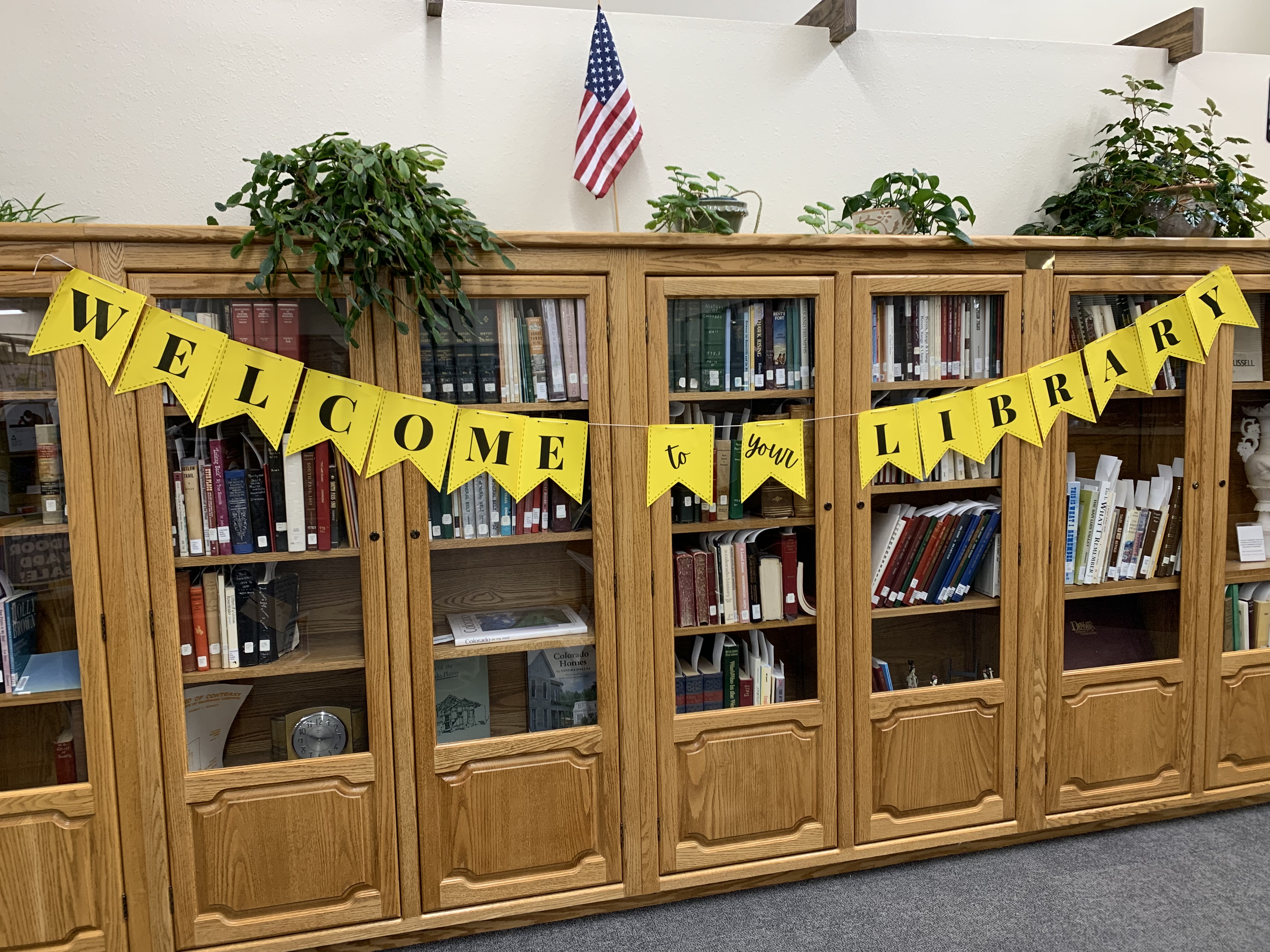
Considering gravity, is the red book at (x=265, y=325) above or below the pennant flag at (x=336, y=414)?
above

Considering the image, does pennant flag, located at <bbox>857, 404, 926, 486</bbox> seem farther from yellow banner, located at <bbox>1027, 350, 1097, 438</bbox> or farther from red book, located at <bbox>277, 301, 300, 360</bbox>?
red book, located at <bbox>277, 301, 300, 360</bbox>

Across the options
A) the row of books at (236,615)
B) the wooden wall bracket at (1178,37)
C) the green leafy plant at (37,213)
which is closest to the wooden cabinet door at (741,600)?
the row of books at (236,615)

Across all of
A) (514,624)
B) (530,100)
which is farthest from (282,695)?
(530,100)

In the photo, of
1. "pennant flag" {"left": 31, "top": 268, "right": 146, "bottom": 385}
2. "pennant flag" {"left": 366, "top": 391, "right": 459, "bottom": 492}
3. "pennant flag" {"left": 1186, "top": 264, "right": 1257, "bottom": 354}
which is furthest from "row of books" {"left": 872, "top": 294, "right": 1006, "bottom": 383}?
"pennant flag" {"left": 31, "top": 268, "right": 146, "bottom": 385}

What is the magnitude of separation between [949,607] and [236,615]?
2001 millimetres

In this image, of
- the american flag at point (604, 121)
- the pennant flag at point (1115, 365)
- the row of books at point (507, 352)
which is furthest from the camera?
the pennant flag at point (1115, 365)

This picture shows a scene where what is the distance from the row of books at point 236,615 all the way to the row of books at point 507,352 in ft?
2.10

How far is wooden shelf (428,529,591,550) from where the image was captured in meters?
2.32

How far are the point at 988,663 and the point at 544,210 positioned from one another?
1.93 metres

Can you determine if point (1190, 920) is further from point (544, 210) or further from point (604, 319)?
point (544, 210)

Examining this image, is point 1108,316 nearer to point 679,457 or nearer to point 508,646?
point 679,457

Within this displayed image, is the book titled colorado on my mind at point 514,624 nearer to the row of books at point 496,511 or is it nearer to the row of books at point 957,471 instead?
the row of books at point 496,511

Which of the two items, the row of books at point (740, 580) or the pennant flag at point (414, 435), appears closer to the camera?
the pennant flag at point (414, 435)

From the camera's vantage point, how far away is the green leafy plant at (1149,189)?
2.69 metres
